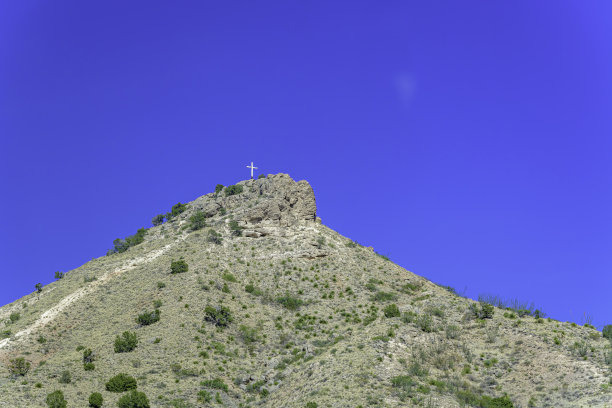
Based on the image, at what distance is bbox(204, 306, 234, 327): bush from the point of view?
66.8 metres

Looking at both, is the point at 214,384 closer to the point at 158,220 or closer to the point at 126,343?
the point at 126,343

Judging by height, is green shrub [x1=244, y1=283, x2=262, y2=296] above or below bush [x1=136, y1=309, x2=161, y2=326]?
above

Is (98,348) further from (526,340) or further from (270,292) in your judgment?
(526,340)

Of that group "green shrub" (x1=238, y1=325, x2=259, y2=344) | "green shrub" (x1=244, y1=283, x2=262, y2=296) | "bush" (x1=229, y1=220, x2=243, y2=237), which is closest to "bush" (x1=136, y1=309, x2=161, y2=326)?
"green shrub" (x1=238, y1=325, x2=259, y2=344)

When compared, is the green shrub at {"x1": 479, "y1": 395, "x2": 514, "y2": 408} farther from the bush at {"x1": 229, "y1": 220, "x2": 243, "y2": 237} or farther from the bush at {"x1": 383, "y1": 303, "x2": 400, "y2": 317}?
the bush at {"x1": 229, "y1": 220, "x2": 243, "y2": 237}

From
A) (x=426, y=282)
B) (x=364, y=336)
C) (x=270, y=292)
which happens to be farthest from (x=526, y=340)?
(x=270, y=292)

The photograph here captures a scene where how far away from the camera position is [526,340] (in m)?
56.4

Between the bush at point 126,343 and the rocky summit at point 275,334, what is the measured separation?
17 centimetres

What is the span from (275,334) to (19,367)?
87.0 feet

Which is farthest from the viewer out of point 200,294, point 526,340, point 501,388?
point 200,294

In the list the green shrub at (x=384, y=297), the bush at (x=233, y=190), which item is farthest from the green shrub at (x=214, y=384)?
the bush at (x=233, y=190)

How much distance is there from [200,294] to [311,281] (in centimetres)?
1592

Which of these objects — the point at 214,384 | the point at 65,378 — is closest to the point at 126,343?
the point at 65,378

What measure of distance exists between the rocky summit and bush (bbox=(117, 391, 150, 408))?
139 mm
